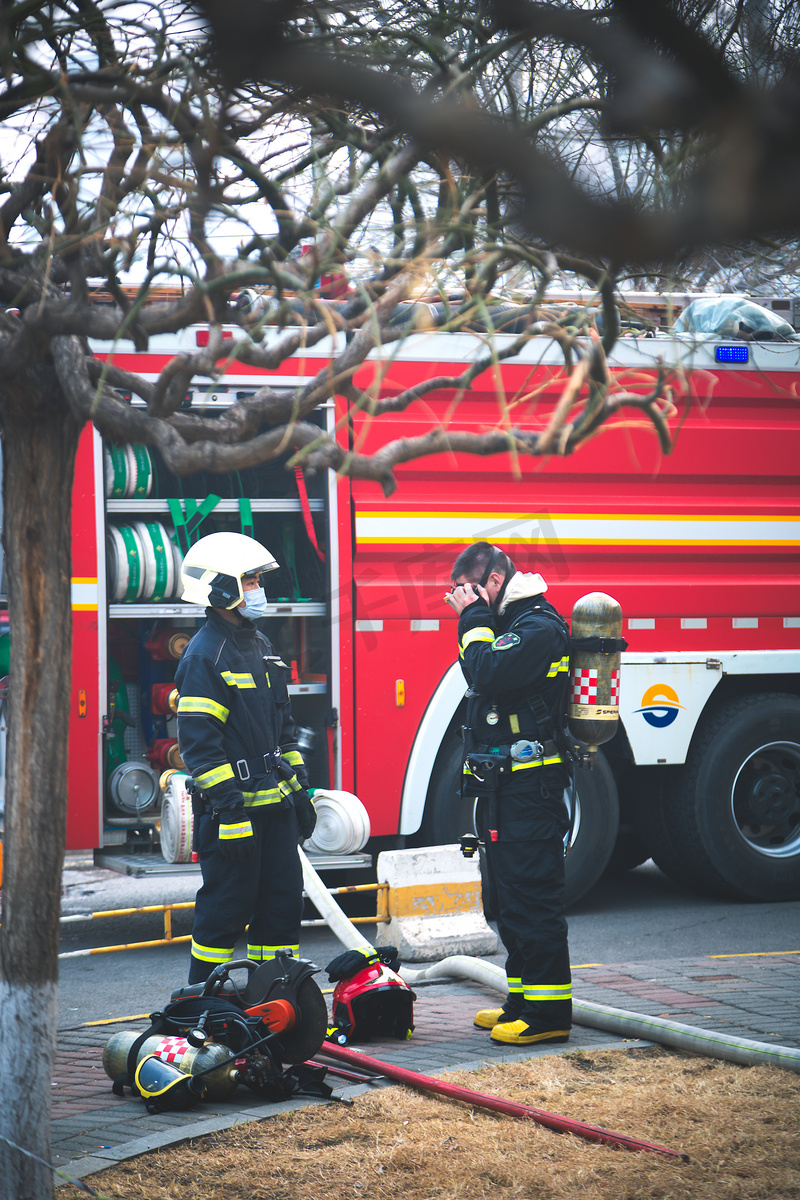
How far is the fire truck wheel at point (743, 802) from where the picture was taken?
277 inches

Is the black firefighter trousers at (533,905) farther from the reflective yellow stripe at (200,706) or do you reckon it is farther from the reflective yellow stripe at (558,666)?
the reflective yellow stripe at (200,706)

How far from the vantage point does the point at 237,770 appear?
4.67 m

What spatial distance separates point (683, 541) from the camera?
6.98 m

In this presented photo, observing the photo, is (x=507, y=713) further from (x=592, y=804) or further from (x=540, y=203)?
(x=540, y=203)

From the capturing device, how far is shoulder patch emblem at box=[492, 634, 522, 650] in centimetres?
473

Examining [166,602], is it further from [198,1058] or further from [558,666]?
[198,1058]

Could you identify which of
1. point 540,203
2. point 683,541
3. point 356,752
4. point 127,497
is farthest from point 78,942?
point 540,203

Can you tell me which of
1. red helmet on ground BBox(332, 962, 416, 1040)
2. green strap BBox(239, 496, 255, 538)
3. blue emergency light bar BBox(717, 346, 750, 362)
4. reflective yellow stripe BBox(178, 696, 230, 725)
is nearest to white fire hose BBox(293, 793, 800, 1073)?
red helmet on ground BBox(332, 962, 416, 1040)

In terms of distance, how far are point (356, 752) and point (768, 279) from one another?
11.1 ft

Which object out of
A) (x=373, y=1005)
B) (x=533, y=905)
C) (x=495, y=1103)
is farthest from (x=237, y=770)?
(x=495, y=1103)

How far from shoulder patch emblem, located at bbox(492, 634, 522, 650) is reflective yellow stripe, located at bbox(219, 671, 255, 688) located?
960mm

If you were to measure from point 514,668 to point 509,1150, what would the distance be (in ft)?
5.92

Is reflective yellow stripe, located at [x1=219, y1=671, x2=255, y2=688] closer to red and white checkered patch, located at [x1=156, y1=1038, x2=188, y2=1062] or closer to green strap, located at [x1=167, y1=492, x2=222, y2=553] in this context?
red and white checkered patch, located at [x1=156, y1=1038, x2=188, y2=1062]

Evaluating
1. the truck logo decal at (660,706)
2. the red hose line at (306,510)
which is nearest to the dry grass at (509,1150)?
the truck logo decal at (660,706)
